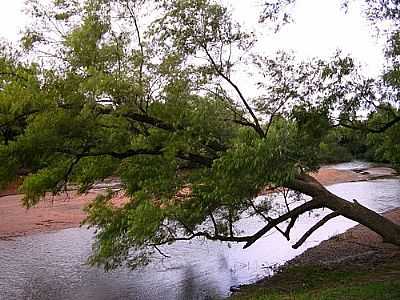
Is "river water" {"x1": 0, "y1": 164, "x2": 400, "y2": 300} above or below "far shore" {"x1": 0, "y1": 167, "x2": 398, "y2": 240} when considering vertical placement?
below

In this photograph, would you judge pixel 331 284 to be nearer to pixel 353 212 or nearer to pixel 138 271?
pixel 353 212

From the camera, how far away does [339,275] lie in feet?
38.7

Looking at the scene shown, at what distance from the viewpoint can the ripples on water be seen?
13.1m

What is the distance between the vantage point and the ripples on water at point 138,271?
13141 mm

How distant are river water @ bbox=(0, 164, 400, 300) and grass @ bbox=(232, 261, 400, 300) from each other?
1.24 meters

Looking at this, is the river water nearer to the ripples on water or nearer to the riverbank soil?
the ripples on water

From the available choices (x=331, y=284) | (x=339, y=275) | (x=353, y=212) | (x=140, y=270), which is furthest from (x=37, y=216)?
(x=331, y=284)

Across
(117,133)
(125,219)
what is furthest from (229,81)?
(125,219)

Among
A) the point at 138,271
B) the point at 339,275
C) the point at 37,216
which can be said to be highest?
the point at 37,216

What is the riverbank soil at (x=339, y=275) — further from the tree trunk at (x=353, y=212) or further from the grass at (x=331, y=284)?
the tree trunk at (x=353, y=212)

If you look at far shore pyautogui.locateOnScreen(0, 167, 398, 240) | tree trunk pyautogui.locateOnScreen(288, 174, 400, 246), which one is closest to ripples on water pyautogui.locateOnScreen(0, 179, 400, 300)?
far shore pyautogui.locateOnScreen(0, 167, 398, 240)

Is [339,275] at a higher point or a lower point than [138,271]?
higher

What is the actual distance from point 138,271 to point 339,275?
5778mm

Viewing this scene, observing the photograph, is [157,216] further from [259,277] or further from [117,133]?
[259,277]
